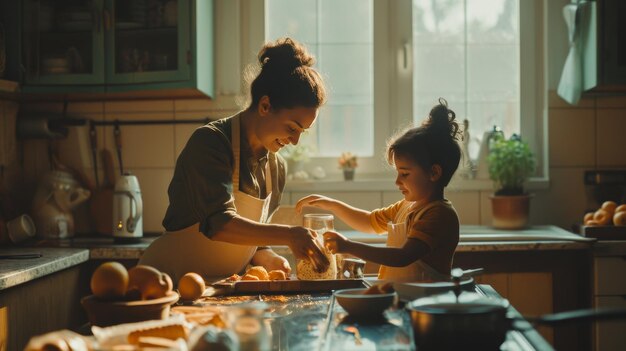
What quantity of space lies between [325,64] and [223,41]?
51 centimetres

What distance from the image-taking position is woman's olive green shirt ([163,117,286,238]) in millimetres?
1658

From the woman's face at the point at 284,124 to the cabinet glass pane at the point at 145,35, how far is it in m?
1.28

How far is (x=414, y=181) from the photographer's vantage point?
1816mm

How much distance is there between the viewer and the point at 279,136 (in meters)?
1.84

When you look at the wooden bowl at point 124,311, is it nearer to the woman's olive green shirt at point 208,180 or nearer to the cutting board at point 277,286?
the cutting board at point 277,286

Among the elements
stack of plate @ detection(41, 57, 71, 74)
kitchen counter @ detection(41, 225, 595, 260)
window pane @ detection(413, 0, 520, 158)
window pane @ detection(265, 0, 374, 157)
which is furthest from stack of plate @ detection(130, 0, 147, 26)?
→ window pane @ detection(413, 0, 520, 158)

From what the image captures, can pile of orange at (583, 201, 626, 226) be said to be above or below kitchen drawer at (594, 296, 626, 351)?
above

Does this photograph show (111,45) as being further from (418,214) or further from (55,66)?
(418,214)

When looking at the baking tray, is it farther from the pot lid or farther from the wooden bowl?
the wooden bowl

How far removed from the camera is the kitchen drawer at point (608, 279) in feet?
8.80

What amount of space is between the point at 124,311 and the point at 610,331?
220cm

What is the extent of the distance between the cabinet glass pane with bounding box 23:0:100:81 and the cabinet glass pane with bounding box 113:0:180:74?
0.39 ft

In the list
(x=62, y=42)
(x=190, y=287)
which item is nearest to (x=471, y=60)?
(x=62, y=42)

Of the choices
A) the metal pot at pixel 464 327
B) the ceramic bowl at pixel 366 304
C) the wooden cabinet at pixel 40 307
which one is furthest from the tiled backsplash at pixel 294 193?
the metal pot at pixel 464 327
